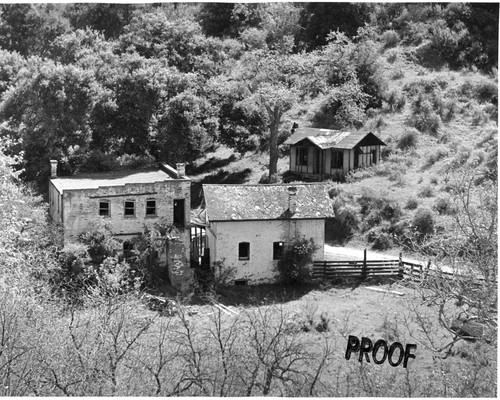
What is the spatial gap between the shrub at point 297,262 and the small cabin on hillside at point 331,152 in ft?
21.3

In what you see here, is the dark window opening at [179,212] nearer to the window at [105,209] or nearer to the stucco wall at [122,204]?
the stucco wall at [122,204]

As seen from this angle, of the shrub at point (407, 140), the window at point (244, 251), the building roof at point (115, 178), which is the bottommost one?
the window at point (244, 251)

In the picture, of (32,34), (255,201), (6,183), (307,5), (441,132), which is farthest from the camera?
(32,34)

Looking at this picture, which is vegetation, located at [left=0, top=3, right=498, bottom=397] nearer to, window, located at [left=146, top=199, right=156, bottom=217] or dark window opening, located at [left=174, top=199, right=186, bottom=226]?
window, located at [left=146, top=199, right=156, bottom=217]

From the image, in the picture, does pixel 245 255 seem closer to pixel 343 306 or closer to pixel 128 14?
pixel 343 306

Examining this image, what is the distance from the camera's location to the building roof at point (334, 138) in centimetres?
3262

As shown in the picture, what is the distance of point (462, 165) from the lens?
3198 cm

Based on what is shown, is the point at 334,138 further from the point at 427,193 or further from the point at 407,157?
the point at 427,193

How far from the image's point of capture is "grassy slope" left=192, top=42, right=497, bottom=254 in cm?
3100

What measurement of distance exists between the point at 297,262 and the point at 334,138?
25.8 feet

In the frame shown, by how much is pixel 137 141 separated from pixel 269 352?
42.2ft

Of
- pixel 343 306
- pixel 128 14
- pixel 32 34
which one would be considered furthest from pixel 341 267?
pixel 32 34

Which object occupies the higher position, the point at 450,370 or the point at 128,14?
the point at 128,14

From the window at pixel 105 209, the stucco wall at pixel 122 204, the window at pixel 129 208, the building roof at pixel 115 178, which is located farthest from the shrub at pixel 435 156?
the window at pixel 105 209
